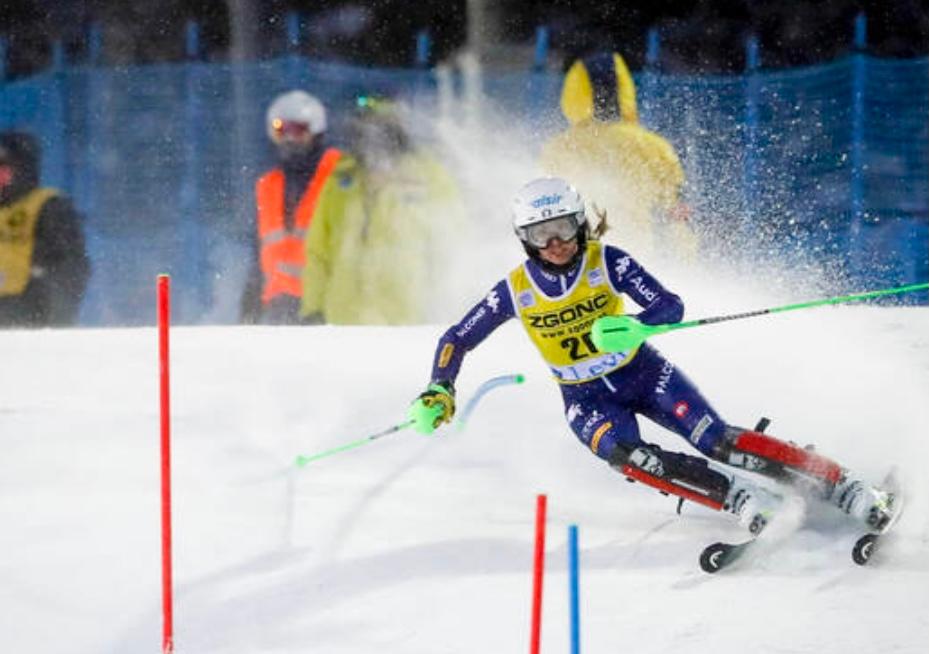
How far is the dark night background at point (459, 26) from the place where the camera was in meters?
10.4

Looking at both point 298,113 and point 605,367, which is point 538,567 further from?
point 298,113

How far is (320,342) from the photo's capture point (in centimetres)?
767

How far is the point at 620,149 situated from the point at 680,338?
1854mm

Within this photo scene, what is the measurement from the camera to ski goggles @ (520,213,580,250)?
4645mm

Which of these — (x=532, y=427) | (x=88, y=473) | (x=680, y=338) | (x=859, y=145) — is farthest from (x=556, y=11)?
(x=88, y=473)

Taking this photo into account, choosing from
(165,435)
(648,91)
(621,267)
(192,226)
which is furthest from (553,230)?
(192,226)

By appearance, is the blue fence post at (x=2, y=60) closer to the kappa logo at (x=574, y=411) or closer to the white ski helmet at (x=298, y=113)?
the white ski helmet at (x=298, y=113)

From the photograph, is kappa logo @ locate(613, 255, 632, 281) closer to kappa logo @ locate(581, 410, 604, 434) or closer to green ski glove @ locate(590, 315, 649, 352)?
green ski glove @ locate(590, 315, 649, 352)

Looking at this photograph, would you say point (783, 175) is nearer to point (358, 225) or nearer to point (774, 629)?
point (358, 225)

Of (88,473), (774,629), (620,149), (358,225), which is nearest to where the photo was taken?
(774,629)

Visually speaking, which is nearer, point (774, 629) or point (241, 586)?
point (774, 629)

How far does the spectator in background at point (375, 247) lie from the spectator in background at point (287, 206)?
5.0 inches

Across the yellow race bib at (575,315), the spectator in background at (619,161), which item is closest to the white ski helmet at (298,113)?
the spectator in background at (619,161)

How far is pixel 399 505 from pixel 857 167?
4.62 m
